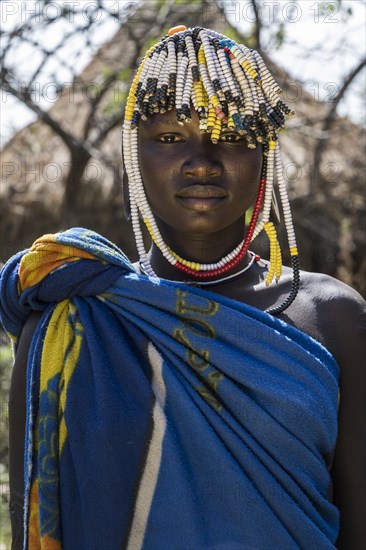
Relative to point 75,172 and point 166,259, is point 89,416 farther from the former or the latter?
point 75,172

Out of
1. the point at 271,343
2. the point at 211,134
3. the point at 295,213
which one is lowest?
the point at 295,213

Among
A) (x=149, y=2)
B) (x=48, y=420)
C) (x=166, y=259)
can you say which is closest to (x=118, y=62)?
(x=149, y=2)

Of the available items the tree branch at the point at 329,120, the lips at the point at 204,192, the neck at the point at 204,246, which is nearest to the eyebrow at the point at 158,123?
the lips at the point at 204,192

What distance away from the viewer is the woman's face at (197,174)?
1936mm

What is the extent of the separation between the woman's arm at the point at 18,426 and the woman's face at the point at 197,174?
37 centimetres

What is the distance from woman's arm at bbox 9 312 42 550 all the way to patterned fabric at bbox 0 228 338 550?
5 cm

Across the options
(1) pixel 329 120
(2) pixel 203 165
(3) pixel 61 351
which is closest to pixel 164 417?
(3) pixel 61 351

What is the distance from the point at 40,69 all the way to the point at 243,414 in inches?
133

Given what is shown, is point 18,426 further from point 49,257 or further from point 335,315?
point 335,315

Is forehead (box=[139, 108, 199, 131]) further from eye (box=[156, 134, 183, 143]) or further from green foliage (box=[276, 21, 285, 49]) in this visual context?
green foliage (box=[276, 21, 285, 49])

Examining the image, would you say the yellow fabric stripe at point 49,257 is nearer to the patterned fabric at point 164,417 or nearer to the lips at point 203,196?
the patterned fabric at point 164,417

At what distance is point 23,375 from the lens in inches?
76.1

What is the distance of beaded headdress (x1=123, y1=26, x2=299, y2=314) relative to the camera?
194 cm

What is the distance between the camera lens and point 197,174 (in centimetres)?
193
